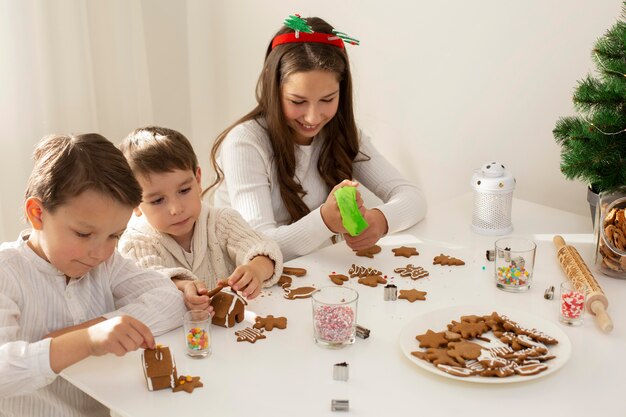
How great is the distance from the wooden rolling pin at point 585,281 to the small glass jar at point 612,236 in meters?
0.05

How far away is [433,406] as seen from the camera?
46.3 inches

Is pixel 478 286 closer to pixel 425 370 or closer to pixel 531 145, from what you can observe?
pixel 425 370

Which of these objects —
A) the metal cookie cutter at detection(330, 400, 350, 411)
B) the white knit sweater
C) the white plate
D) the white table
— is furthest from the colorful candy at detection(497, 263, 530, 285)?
the metal cookie cutter at detection(330, 400, 350, 411)

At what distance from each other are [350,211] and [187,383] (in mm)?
656

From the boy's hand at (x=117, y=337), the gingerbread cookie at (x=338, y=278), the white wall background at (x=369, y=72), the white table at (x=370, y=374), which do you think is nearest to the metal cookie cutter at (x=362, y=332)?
the white table at (x=370, y=374)

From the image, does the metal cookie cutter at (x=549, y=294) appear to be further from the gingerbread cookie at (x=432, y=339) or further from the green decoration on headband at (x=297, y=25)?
the green decoration on headband at (x=297, y=25)

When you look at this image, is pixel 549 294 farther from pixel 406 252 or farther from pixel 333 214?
pixel 333 214

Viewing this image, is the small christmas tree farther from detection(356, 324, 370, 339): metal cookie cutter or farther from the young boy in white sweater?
the young boy in white sweater

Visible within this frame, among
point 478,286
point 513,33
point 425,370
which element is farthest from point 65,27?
point 425,370

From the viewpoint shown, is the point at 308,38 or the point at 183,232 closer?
the point at 183,232

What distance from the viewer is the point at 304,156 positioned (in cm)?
216

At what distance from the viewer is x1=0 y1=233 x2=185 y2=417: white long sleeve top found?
1.29m

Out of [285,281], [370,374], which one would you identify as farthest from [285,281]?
[370,374]

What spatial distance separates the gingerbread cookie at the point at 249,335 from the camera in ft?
4.54
